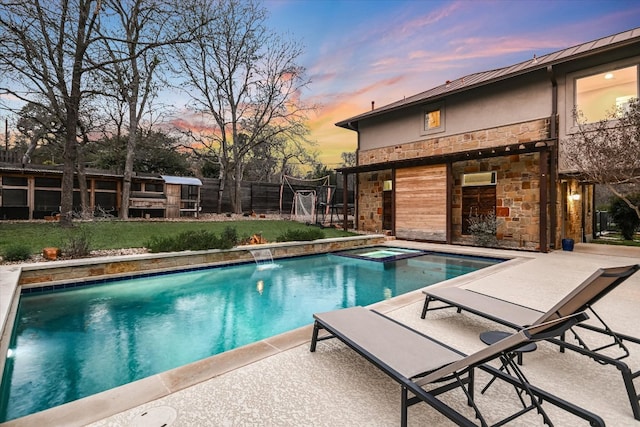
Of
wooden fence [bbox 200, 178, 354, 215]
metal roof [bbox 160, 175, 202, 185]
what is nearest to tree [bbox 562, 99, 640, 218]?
wooden fence [bbox 200, 178, 354, 215]

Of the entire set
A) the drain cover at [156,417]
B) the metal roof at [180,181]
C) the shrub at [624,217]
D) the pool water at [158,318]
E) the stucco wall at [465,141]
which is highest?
the stucco wall at [465,141]

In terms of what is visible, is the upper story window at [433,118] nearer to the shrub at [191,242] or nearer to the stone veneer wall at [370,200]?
the stone veneer wall at [370,200]

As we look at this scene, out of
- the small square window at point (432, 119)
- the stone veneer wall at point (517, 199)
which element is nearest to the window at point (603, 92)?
the stone veneer wall at point (517, 199)

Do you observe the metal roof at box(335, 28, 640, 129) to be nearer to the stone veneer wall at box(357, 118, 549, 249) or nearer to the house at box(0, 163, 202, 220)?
the stone veneer wall at box(357, 118, 549, 249)

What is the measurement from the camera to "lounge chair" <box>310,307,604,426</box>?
147cm

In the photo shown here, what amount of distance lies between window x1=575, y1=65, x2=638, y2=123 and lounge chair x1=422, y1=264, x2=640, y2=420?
7.98 meters

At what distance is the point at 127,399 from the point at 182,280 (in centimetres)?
448

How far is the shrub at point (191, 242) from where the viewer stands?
6777 mm

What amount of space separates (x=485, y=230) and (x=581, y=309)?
8447 mm

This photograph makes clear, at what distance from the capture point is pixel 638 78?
7637mm

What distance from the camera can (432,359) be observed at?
191cm

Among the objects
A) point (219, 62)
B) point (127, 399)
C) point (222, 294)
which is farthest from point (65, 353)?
point (219, 62)

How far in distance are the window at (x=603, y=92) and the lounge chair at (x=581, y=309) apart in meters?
7.98

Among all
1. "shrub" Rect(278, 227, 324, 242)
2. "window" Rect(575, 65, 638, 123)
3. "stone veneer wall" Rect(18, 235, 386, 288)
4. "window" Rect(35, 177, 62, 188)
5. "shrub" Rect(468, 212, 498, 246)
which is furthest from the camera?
"window" Rect(35, 177, 62, 188)
